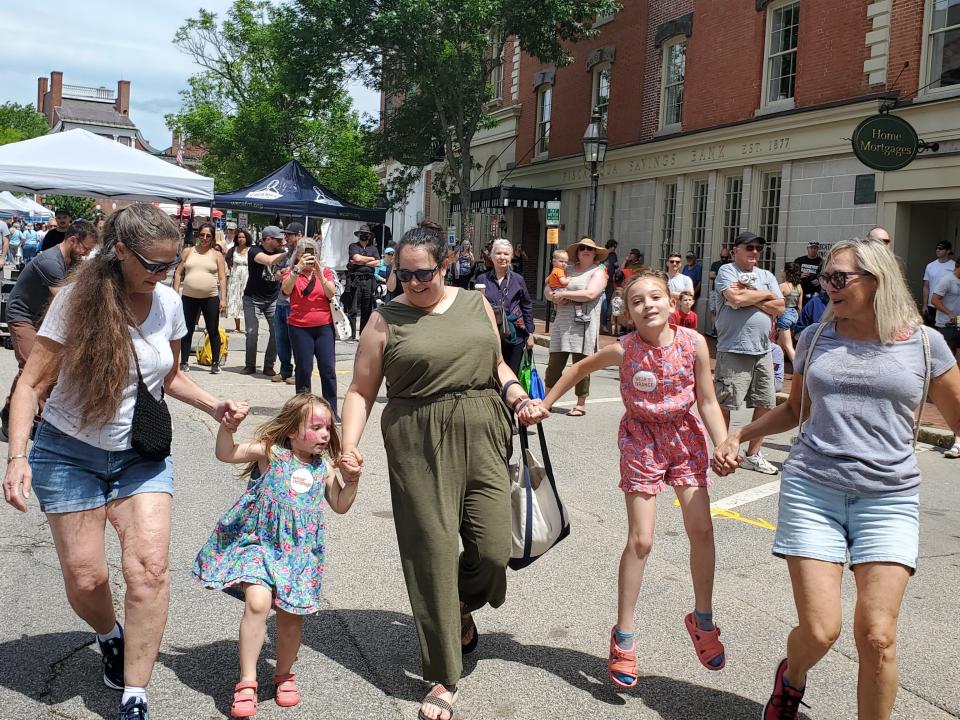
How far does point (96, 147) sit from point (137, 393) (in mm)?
12606

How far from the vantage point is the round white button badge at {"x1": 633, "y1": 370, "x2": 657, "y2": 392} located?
13.7 ft

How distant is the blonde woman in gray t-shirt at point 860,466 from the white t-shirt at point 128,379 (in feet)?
7.26

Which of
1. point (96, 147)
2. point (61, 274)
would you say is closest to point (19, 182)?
point (96, 147)

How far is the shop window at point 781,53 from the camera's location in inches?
778

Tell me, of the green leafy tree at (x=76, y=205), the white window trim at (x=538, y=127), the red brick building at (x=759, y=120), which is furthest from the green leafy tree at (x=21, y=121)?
the red brick building at (x=759, y=120)

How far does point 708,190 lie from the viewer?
22.4m

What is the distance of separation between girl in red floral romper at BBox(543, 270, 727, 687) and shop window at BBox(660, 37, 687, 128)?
2040 cm

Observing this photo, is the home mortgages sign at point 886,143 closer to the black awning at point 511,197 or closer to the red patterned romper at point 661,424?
the red patterned romper at point 661,424

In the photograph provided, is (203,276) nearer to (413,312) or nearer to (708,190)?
(413,312)

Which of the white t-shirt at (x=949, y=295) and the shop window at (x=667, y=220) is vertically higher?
the shop window at (x=667, y=220)

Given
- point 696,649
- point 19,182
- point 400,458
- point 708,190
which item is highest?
point 708,190

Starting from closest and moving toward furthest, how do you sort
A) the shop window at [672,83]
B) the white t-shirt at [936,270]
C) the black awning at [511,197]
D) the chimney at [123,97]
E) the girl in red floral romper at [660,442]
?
1. the girl in red floral romper at [660,442]
2. the white t-shirt at [936,270]
3. the shop window at [672,83]
4. the black awning at [511,197]
5. the chimney at [123,97]

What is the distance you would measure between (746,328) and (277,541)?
5329 millimetres

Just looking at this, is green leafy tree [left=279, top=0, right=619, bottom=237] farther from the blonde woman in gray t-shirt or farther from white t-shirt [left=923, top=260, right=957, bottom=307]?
the blonde woman in gray t-shirt
